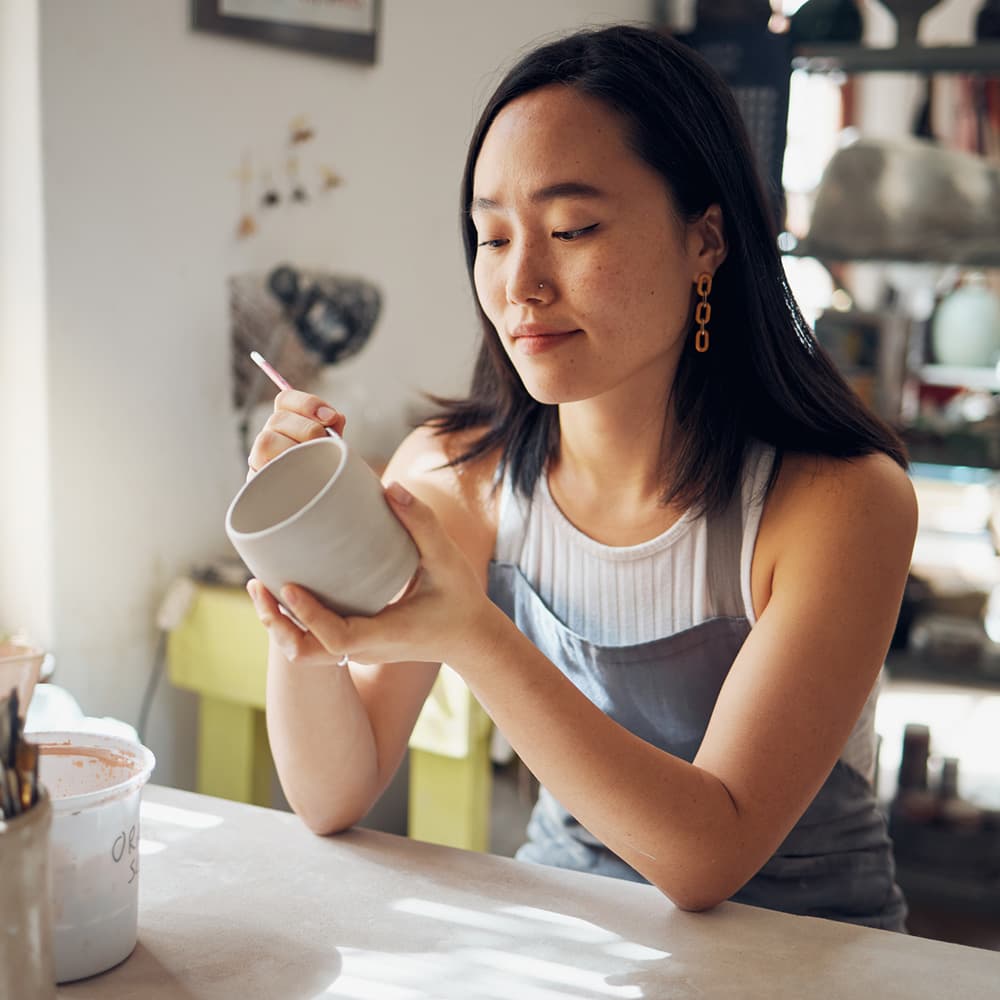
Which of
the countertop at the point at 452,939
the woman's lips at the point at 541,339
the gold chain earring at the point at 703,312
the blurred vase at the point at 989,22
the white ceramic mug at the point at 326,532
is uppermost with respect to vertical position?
the blurred vase at the point at 989,22

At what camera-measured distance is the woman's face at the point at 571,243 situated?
105cm

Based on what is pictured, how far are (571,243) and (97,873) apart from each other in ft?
2.11

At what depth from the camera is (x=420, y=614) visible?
0.79 metres

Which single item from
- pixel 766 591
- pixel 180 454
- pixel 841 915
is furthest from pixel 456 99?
pixel 841 915

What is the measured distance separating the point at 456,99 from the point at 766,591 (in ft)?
5.49

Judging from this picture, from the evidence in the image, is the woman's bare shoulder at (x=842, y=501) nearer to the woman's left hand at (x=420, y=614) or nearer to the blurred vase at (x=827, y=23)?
the woman's left hand at (x=420, y=614)

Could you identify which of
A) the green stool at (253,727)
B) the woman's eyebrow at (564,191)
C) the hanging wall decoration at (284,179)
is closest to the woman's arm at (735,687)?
the woman's eyebrow at (564,191)

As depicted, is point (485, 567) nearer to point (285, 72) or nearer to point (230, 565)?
point (230, 565)

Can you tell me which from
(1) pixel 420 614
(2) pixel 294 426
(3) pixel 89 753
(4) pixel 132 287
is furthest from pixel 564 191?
(4) pixel 132 287

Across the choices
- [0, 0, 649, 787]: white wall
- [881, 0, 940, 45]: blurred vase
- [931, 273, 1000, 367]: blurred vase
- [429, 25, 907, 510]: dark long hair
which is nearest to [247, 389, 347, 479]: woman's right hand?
[429, 25, 907, 510]: dark long hair

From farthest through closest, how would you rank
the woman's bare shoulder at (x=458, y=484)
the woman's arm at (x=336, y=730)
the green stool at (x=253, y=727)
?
the green stool at (x=253, y=727)
the woman's bare shoulder at (x=458, y=484)
the woman's arm at (x=336, y=730)

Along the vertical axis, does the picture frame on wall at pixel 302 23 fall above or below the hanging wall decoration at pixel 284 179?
above

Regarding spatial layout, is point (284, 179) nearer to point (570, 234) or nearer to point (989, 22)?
point (570, 234)

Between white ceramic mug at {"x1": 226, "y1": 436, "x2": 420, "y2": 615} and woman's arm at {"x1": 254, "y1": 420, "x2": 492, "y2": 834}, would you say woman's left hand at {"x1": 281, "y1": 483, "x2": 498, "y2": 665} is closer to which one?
white ceramic mug at {"x1": 226, "y1": 436, "x2": 420, "y2": 615}
